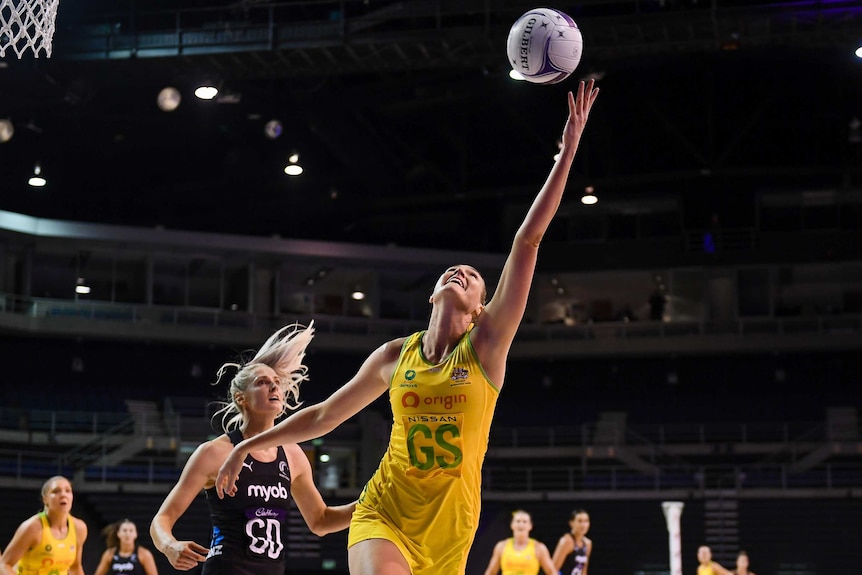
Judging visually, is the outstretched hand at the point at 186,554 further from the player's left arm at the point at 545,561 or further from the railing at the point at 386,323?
the railing at the point at 386,323

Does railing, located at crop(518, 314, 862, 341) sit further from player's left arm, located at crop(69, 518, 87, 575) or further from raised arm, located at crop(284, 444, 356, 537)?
raised arm, located at crop(284, 444, 356, 537)

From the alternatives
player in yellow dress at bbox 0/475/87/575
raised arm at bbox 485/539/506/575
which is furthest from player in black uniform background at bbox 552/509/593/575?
player in yellow dress at bbox 0/475/87/575

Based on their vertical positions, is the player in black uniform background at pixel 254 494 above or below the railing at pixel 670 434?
below

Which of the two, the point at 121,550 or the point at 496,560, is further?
the point at 121,550

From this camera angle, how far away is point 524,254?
4695mm

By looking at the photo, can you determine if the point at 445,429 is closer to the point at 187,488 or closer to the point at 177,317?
the point at 187,488

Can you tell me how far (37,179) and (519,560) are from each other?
832 inches

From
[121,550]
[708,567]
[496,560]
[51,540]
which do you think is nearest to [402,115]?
[708,567]

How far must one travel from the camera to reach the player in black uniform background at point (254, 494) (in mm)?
5562

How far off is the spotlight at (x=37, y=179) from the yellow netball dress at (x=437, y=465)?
88.0ft

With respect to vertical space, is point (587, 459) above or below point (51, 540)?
above

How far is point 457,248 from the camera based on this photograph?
34.5m

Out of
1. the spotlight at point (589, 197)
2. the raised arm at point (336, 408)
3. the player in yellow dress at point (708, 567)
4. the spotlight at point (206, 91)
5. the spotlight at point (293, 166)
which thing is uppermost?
the spotlight at point (293, 166)

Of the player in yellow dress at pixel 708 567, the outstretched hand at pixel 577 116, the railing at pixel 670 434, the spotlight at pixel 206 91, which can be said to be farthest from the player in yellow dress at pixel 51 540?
the railing at pixel 670 434
